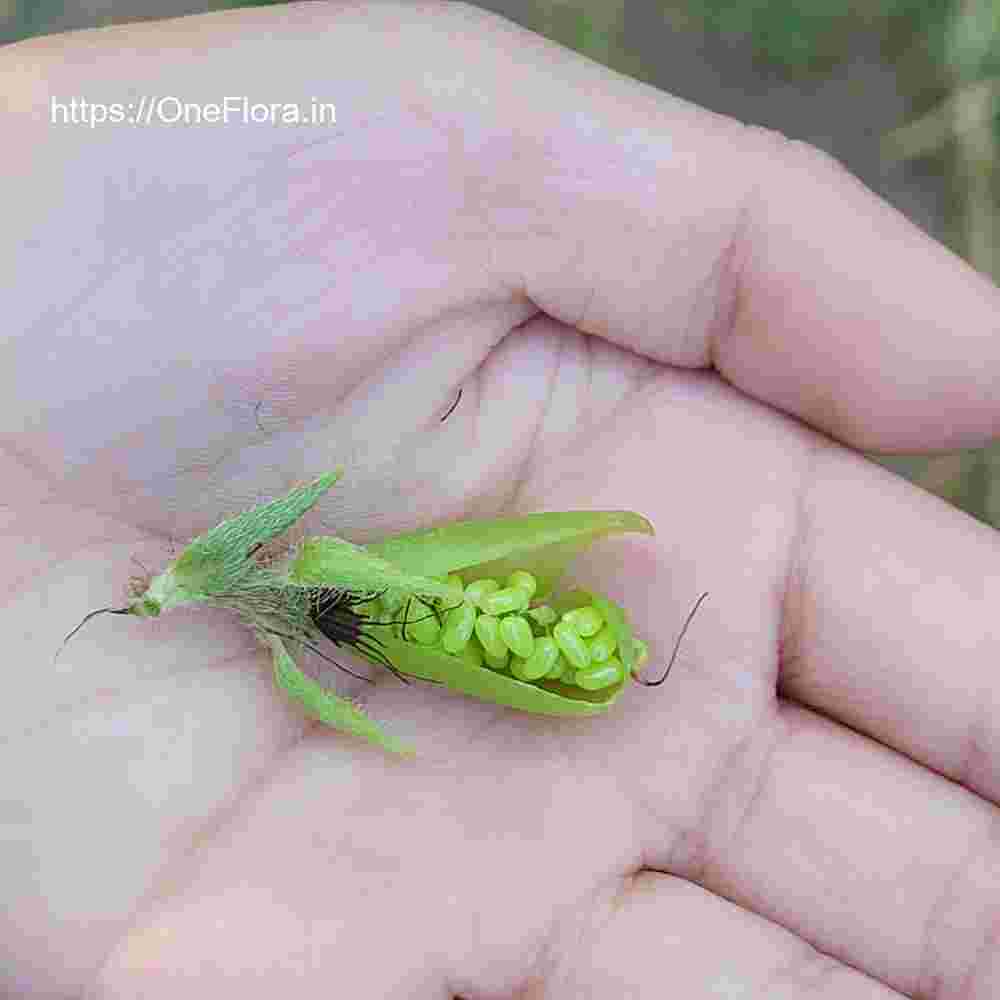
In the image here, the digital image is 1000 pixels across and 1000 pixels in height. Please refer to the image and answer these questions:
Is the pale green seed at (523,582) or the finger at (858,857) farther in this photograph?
the finger at (858,857)

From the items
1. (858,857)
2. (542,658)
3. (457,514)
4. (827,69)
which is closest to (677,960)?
(858,857)

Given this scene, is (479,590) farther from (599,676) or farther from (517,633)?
(599,676)

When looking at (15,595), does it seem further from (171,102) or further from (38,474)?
(171,102)

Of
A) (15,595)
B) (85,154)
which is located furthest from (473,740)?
(85,154)

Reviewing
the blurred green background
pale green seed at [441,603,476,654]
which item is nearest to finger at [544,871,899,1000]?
pale green seed at [441,603,476,654]

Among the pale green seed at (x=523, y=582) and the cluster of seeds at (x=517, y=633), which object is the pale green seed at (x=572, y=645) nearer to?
the cluster of seeds at (x=517, y=633)

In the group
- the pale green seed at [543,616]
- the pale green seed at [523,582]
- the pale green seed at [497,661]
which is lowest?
the pale green seed at [497,661]

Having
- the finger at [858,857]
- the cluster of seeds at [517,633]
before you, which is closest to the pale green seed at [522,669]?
the cluster of seeds at [517,633]

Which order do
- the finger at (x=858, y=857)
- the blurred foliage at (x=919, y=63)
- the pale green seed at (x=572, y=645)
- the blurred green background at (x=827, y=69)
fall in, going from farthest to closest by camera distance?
the blurred green background at (x=827, y=69) < the blurred foliage at (x=919, y=63) < the finger at (x=858, y=857) < the pale green seed at (x=572, y=645)

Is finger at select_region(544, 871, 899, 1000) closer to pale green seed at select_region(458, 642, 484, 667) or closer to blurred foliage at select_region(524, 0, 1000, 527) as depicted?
pale green seed at select_region(458, 642, 484, 667)
